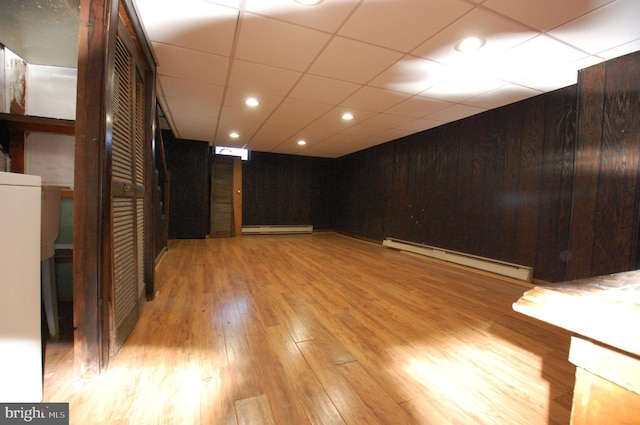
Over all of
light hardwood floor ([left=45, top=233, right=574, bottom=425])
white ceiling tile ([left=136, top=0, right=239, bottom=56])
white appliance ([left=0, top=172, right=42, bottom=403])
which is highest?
white ceiling tile ([left=136, top=0, right=239, bottom=56])

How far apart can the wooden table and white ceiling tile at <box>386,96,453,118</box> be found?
10.8ft

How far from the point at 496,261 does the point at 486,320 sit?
1671 millimetres

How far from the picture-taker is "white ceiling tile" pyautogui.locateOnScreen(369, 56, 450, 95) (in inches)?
94.3

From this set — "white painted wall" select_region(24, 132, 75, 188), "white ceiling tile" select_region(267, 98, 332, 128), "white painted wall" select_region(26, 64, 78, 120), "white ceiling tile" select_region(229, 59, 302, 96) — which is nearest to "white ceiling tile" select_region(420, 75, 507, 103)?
"white ceiling tile" select_region(267, 98, 332, 128)

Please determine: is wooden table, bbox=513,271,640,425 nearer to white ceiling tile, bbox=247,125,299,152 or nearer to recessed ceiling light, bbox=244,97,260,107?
recessed ceiling light, bbox=244,97,260,107

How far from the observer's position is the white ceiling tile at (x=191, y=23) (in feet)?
5.67

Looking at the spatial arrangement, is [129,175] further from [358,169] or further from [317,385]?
[358,169]

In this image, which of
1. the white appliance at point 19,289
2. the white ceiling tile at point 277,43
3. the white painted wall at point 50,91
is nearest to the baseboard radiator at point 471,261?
the white ceiling tile at point 277,43

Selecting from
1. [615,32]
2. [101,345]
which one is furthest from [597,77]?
[101,345]

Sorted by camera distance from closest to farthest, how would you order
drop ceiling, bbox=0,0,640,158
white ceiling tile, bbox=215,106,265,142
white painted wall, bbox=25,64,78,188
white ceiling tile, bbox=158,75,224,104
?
drop ceiling, bbox=0,0,640,158, white painted wall, bbox=25,64,78,188, white ceiling tile, bbox=158,75,224,104, white ceiling tile, bbox=215,106,265,142

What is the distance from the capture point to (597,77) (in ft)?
7.59

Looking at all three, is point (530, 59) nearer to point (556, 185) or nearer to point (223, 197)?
point (556, 185)

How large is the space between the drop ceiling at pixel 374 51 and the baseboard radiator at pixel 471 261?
6.95 ft

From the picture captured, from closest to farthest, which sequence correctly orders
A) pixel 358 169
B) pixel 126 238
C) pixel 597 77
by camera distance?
pixel 126 238 < pixel 597 77 < pixel 358 169
